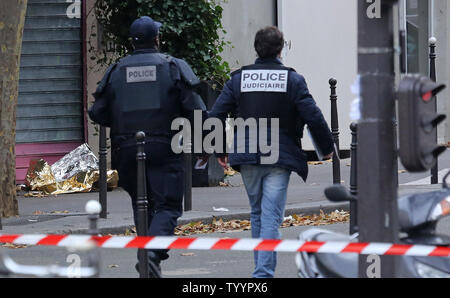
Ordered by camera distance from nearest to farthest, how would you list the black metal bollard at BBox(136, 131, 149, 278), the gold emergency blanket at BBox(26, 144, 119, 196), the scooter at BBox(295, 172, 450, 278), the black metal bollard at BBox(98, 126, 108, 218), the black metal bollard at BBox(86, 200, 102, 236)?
the scooter at BBox(295, 172, 450, 278) → the black metal bollard at BBox(86, 200, 102, 236) → the black metal bollard at BBox(136, 131, 149, 278) → the black metal bollard at BBox(98, 126, 108, 218) → the gold emergency blanket at BBox(26, 144, 119, 196)

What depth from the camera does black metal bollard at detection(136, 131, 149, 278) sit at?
25.8 ft

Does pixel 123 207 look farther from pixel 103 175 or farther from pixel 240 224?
pixel 240 224

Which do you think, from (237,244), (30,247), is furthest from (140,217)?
(30,247)

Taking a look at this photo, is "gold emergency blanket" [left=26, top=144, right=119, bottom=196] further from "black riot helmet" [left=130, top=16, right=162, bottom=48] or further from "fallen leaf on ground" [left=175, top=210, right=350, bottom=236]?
"black riot helmet" [left=130, top=16, right=162, bottom=48]

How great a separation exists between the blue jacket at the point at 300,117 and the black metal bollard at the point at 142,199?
58 centimetres

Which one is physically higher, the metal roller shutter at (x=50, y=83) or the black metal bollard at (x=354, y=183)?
the metal roller shutter at (x=50, y=83)

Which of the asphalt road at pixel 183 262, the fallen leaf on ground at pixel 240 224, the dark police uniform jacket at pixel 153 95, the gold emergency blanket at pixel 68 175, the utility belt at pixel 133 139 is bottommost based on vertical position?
the asphalt road at pixel 183 262

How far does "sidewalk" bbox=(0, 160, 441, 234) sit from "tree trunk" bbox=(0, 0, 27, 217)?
0.31 metres

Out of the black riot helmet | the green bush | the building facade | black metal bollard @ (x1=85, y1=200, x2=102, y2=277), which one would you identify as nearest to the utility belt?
the black riot helmet

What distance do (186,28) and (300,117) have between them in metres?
7.55

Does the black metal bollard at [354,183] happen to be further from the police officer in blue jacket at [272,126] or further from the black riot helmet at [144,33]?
the black riot helmet at [144,33]

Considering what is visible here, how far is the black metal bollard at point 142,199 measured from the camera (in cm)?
786

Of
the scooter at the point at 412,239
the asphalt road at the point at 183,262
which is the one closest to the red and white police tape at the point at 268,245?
the scooter at the point at 412,239

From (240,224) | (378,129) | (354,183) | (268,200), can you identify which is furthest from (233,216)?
(378,129)
